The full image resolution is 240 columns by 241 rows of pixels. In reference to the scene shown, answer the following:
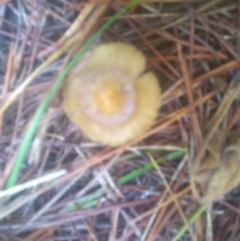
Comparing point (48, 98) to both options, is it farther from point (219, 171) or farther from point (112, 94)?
point (219, 171)

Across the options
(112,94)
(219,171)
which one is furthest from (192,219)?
(112,94)

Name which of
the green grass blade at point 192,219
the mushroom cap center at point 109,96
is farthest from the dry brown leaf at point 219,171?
the mushroom cap center at point 109,96

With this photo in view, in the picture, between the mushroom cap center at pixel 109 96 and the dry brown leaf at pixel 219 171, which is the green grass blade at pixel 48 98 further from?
the dry brown leaf at pixel 219 171

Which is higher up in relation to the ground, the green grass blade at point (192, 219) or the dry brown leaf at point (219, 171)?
the dry brown leaf at point (219, 171)

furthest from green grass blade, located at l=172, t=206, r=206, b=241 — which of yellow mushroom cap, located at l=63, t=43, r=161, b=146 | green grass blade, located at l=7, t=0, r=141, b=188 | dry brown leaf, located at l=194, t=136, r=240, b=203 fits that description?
green grass blade, located at l=7, t=0, r=141, b=188

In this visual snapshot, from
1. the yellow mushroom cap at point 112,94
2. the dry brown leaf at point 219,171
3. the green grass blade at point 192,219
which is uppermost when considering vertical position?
the yellow mushroom cap at point 112,94

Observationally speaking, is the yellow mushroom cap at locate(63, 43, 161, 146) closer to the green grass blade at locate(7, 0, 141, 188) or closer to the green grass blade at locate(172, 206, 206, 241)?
the green grass blade at locate(7, 0, 141, 188)

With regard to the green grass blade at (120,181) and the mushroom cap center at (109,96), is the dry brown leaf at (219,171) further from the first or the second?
the mushroom cap center at (109,96)

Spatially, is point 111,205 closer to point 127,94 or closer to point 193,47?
point 127,94

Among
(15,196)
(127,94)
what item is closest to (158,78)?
(127,94)
